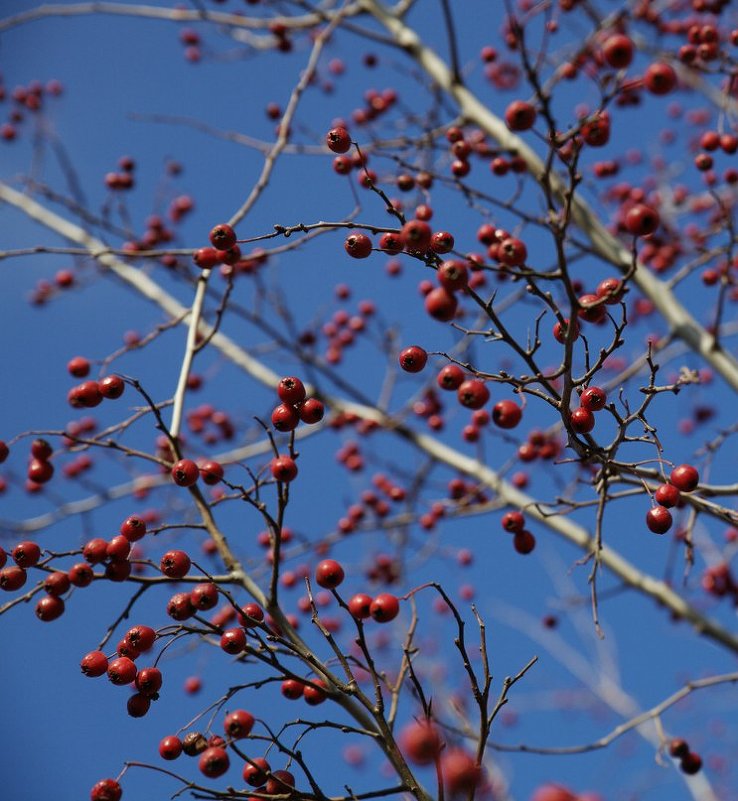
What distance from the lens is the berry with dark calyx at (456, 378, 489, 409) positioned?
2512mm

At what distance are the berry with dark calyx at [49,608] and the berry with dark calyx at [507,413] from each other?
1992 mm

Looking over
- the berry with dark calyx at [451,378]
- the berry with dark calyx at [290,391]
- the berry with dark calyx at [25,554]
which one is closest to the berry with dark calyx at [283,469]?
the berry with dark calyx at [290,391]

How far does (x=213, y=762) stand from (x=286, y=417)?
128 centimetres

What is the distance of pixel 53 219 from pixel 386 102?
3191 millimetres

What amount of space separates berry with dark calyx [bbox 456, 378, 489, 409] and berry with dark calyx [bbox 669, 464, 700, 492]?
836mm

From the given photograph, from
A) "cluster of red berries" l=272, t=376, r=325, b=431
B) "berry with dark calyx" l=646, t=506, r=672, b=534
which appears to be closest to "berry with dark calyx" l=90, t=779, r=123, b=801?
"cluster of red berries" l=272, t=376, r=325, b=431

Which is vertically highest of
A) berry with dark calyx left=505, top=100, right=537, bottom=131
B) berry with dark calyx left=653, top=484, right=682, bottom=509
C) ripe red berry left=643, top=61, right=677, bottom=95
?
ripe red berry left=643, top=61, right=677, bottom=95

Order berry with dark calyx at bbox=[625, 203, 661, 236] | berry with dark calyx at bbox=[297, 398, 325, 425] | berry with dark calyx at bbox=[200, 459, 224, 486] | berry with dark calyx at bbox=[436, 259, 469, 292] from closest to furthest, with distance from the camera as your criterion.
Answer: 1. berry with dark calyx at bbox=[436, 259, 469, 292]
2. berry with dark calyx at bbox=[625, 203, 661, 236]
3. berry with dark calyx at bbox=[297, 398, 325, 425]
4. berry with dark calyx at bbox=[200, 459, 224, 486]

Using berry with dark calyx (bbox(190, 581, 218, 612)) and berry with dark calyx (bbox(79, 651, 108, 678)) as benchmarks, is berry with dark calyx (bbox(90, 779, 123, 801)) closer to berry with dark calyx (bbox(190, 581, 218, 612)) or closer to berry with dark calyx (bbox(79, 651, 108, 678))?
berry with dark calyx (bbox(79, 651, 108, 678))

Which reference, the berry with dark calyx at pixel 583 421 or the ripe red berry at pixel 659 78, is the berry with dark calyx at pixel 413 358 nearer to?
the berry with dark calyx at pixel 583 421

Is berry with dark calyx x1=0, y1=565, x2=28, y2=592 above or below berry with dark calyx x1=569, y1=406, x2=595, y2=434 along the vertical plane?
below

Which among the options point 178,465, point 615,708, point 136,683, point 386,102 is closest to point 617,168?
point 386,102

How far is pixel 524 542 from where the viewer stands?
3.52 metres

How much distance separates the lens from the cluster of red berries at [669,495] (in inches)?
101
